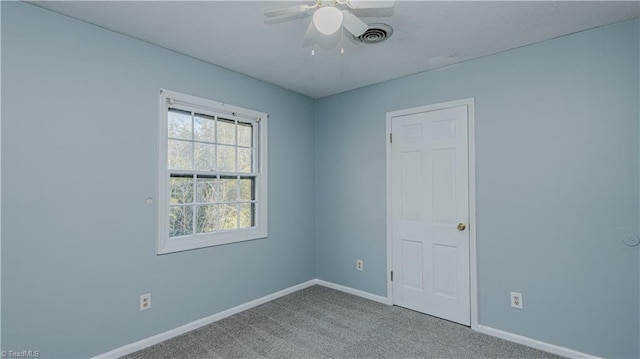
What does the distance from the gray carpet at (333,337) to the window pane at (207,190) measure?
1183 mm

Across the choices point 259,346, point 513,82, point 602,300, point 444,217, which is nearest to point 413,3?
point 513,82

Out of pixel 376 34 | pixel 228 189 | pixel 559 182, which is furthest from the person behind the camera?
pixel 228 189

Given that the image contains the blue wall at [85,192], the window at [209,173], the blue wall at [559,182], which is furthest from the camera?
the window at [209,173]

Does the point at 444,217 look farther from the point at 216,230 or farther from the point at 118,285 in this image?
the point at 118,285

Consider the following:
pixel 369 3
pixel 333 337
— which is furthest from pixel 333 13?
pixel 333 337

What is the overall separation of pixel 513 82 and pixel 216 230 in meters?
3.07

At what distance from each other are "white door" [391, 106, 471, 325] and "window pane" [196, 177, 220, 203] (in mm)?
1884

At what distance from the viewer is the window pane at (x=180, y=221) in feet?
9.25

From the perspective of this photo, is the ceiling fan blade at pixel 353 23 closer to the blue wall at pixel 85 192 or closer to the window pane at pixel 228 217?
the blue wall at pixel 85 192

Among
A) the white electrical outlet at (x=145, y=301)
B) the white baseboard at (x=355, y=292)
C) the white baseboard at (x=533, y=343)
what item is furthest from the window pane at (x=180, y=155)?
the white baseboard at (x=533, y=343)

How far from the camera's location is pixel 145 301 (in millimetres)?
2555

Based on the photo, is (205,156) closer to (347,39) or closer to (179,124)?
(179,124)

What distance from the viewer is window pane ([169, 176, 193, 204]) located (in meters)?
2.83

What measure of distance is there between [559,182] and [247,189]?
289 cm
